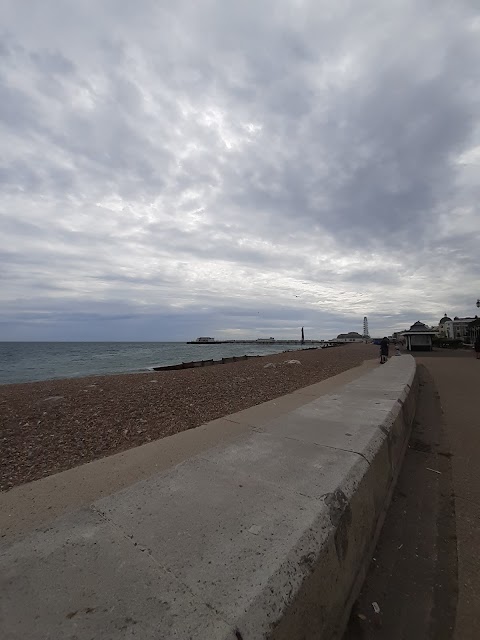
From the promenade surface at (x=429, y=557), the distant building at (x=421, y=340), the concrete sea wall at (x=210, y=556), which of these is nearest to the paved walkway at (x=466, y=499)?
the promenade surface at (x=429, y=557)

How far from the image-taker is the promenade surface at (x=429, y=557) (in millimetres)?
1799

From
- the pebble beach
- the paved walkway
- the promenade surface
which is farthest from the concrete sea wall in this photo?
the pebble beach

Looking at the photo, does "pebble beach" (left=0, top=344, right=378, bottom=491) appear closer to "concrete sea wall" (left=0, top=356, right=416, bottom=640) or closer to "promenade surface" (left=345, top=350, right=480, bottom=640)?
"concrete sea wall" (left=0, top=356, right=416, bottom=640)

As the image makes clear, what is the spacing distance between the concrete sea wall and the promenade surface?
5.8 inches

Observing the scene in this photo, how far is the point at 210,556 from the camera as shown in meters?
1.63

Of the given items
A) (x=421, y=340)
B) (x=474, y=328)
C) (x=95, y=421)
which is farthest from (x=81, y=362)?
(x=474, y=328)

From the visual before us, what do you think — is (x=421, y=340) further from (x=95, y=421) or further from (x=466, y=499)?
(x=95, y=421)

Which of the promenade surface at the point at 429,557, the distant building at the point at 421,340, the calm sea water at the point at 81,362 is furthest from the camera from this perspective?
the distant building at the point at 421,340

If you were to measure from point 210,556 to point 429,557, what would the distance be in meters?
1.82

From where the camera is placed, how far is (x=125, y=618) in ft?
4.17

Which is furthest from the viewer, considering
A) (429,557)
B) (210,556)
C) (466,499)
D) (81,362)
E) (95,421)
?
(81,362)

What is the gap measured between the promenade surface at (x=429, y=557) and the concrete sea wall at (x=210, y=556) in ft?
0.48

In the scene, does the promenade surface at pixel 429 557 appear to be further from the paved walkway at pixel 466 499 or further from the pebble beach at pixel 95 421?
the pebble beach at pixel 95 421

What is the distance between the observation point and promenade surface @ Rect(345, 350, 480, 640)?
180 cm
